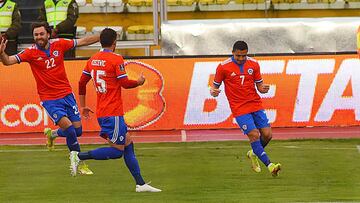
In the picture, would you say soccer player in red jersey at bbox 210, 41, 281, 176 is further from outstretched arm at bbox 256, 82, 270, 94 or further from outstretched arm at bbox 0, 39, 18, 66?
outstretched arm at bbox 0, 39, 18, 66

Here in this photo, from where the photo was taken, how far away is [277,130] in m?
21.8

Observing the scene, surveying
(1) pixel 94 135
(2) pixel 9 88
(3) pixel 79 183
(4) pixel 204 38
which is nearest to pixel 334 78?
(4) pixel 204 38

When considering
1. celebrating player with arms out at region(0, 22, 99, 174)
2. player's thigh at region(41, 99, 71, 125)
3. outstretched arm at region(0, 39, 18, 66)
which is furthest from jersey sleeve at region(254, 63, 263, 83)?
outstretched arm at region(0, 39, 18, 66)

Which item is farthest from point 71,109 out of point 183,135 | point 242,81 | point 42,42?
point 183,135

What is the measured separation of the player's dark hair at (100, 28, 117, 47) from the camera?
13.8 meters

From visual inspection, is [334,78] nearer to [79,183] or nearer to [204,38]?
[204,38]

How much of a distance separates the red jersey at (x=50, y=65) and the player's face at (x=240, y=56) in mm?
2312

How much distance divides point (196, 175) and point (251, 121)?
1.11 metres

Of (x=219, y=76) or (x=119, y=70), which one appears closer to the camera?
(x=119, y=70)

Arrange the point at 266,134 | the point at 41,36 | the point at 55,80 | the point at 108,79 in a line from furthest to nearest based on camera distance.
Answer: the point at 266,134 < the point at 55,80 < the point at 41,36 < the point at 108,79

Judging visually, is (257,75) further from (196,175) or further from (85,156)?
(85,156)

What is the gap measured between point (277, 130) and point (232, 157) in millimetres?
3850

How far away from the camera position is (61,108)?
16.2m

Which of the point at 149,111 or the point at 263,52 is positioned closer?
the point at 149,111
